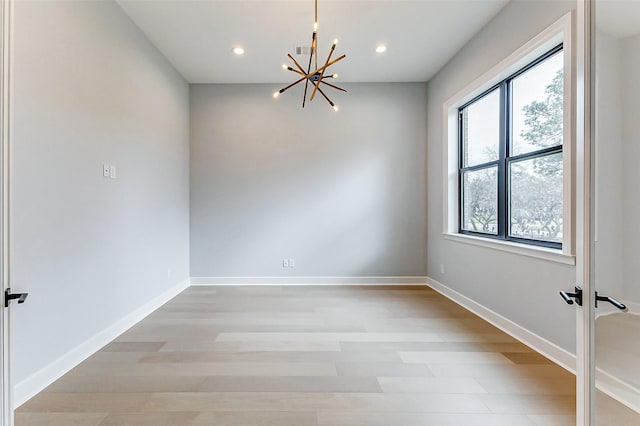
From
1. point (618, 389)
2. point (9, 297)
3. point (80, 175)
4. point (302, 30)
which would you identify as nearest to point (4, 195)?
point (9, 297)

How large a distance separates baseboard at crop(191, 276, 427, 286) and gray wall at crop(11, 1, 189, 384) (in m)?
0.94

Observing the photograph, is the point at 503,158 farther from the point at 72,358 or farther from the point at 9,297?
the point at 72,358

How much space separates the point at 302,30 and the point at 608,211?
10.2 feet

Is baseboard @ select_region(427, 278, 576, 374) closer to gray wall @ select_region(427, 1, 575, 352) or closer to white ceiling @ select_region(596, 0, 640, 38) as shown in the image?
gray wall @ select_region(427, 1, 575, 352)

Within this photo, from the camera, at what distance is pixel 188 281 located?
4.46 m

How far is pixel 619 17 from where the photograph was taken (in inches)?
41.7

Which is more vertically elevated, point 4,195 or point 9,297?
point 4,195

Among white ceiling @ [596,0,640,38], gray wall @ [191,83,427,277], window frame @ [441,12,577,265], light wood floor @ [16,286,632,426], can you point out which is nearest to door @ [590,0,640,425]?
white ceiling @ [596,0,640,38]

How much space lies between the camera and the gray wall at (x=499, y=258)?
2.24 meters

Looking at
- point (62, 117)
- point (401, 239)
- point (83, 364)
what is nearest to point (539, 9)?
point (401, 239)

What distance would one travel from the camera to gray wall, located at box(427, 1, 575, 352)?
2.24 meters

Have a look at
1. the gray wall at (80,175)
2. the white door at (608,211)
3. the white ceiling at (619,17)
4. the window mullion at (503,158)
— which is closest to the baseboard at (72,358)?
the gray wall at (80,175)

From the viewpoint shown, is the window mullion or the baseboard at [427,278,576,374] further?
the window mullion

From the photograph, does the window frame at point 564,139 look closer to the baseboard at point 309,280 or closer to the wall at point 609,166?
the baseboard at point 309,280
